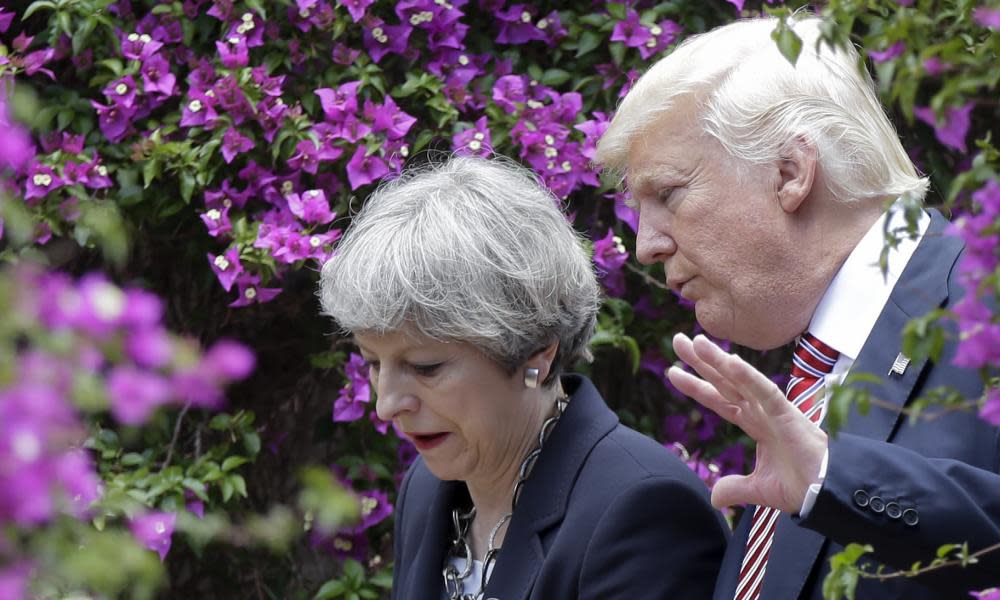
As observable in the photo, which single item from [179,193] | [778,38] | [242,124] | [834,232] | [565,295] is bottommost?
[179,193]

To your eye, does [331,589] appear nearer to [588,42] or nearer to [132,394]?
[588,42]

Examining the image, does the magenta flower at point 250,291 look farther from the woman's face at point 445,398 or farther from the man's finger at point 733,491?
the man's finger at point 733,491

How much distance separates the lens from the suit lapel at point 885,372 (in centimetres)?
181

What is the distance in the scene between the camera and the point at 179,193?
332cm

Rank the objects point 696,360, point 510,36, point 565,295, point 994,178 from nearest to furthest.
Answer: point 994,178
point 696,360
point 565,295
point 510,36

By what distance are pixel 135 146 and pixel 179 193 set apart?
167 millimetres

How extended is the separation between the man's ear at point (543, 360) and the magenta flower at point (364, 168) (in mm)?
898

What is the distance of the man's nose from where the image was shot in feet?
7.09

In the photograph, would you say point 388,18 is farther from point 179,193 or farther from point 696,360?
point 696,360

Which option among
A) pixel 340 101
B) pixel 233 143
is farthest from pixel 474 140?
pixel 233 143

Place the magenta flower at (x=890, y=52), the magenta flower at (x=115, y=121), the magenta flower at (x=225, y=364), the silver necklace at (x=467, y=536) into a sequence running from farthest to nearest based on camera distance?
1. the magenta flower at (x=115, y=121)
2. the silver necklace at (x=467, y=536)
3. the magenta flower at (x=890, y=52)
4. the magenta flower at (x=225, y=364)

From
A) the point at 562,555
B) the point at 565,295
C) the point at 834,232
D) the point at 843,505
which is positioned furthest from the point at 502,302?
the point at 843,505

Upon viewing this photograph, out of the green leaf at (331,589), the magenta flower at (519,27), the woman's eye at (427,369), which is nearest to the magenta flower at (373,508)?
the green leaf at (331,589)

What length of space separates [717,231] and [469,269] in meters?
0.44
